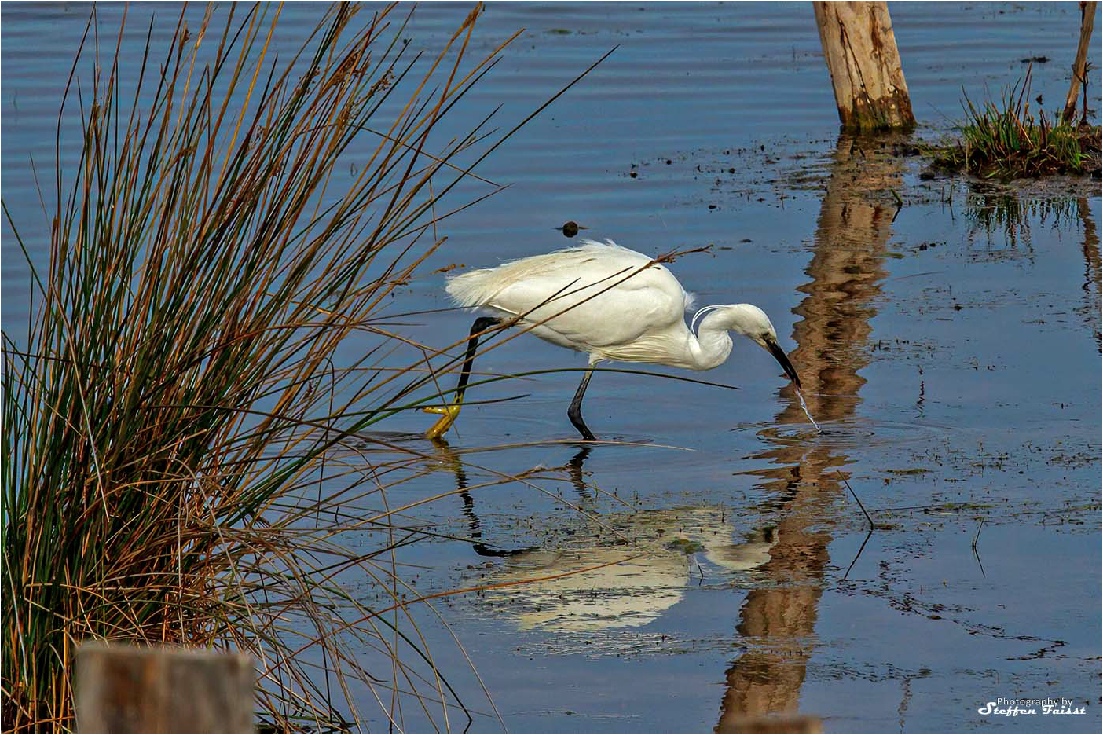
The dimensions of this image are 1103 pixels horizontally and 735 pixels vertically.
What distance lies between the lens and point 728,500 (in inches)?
243

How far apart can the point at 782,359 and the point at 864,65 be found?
Result: 20.8 ft

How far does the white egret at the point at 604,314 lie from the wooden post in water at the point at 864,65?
5.50 meters

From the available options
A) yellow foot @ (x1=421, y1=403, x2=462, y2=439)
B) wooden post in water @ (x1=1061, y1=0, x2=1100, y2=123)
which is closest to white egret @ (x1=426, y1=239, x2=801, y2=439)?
yellow foot @ (x1=421, y1=403, x2=462, y2=439)

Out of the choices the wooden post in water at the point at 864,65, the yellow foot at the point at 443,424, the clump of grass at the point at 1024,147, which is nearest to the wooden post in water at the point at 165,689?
the yellow foot at the point at 443,424

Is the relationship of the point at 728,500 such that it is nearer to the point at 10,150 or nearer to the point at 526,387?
the point at 526,387

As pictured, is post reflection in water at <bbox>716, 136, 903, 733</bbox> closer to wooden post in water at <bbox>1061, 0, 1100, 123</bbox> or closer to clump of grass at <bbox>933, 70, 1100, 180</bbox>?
clump of grass at <bbox>933, 70, 1100, 180</bbox>

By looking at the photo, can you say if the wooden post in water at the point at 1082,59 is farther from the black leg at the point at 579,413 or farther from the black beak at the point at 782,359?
the black leg at the point at 579,413

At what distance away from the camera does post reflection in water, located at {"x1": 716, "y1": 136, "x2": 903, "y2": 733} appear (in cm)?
448

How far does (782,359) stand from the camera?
741 cm

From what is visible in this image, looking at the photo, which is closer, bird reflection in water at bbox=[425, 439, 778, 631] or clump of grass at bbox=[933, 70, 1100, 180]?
bird reflection in water at bbox=[425, 439, 778, 631]

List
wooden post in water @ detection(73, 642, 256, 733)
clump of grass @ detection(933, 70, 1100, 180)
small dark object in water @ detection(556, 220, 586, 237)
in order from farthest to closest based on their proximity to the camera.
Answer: clump of grass @ detection(933, 70, 1100, 180), small dark object in water @ detection(556, 220, 586, 237), wooden post in water @ detection(73, 642, 256, 733)

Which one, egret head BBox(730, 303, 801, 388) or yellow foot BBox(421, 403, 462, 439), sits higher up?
egret head BBox(730, 303, 801, 388)

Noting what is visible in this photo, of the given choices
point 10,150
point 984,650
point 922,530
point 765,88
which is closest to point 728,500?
point 922,530

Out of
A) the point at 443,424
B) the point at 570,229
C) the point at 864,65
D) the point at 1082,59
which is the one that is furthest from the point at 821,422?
the point at 864,65
